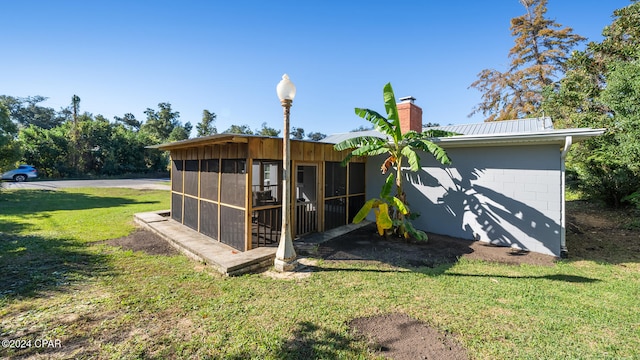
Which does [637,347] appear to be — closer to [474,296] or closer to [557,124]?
[474,296]

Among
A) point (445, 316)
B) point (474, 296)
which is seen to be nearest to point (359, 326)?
point (445, 316)

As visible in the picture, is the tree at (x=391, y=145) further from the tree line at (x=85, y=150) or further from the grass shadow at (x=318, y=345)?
the tree line at (x=85, y=150)

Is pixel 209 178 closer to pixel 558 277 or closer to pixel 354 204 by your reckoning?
pixel 354 204

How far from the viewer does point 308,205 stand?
7191 mm

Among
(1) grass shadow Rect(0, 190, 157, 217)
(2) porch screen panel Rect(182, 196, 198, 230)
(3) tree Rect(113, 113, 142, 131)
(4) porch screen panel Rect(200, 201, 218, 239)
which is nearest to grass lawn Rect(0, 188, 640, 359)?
(4) porch screen panel Rect(200, 201, 218, 239)

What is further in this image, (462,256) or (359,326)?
(462,256)

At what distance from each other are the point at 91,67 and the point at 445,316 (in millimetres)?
12946

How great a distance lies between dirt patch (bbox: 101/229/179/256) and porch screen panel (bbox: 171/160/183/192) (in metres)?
1.69

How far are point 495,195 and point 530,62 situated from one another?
20.1 meters

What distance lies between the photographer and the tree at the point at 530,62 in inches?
725

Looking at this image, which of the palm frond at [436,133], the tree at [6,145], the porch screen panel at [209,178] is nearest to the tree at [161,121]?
the tree at [6,145]

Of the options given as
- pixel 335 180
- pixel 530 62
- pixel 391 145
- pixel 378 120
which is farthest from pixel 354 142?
pixel 530 62

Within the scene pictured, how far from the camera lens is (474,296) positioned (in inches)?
150

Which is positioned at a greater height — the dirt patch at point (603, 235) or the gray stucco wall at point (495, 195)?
the gray stucco wall at point (495, 195)
